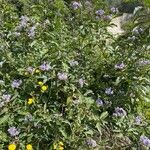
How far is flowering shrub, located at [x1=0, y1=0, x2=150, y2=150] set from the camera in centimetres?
416

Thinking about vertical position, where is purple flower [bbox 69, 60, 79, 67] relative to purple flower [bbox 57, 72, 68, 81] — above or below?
above

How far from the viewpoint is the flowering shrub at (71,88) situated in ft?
13.6

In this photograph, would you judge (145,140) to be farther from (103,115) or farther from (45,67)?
(45,67)

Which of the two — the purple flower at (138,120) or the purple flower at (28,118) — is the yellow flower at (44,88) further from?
the purple flower at (138,120)

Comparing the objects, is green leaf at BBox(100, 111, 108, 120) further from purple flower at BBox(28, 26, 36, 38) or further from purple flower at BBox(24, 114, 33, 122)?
purple flower at BBox(28, 26, 36, 38)

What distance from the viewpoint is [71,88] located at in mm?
4430

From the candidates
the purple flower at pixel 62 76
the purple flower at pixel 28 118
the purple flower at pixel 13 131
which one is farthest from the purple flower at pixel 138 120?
the purple flower at pixel 13 131

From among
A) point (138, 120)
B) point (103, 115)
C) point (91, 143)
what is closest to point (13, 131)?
point (91, 143)

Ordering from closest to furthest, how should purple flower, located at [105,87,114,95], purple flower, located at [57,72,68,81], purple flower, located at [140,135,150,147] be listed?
purple flower, located at [140,135,150,147] < purple flower, located at [57,72,68,81] < purple flower, located at [105,87,114,95]

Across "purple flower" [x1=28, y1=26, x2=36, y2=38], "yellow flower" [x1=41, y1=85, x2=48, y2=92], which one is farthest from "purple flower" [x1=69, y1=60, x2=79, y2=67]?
"purple flower" [x1=28, y1=26, x2=36, y2=38]

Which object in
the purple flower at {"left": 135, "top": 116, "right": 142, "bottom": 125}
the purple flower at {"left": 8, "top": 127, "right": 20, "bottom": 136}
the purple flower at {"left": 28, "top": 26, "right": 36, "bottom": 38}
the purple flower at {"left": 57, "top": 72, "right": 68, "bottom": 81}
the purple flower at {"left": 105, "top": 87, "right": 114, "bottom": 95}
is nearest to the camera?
the purple flower at {"left": 8, "top": 127, "right": 20, "bottom": 136}

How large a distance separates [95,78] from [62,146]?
1039 mm

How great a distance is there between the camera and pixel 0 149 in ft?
13.1

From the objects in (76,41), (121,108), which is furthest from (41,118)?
(76,41)
